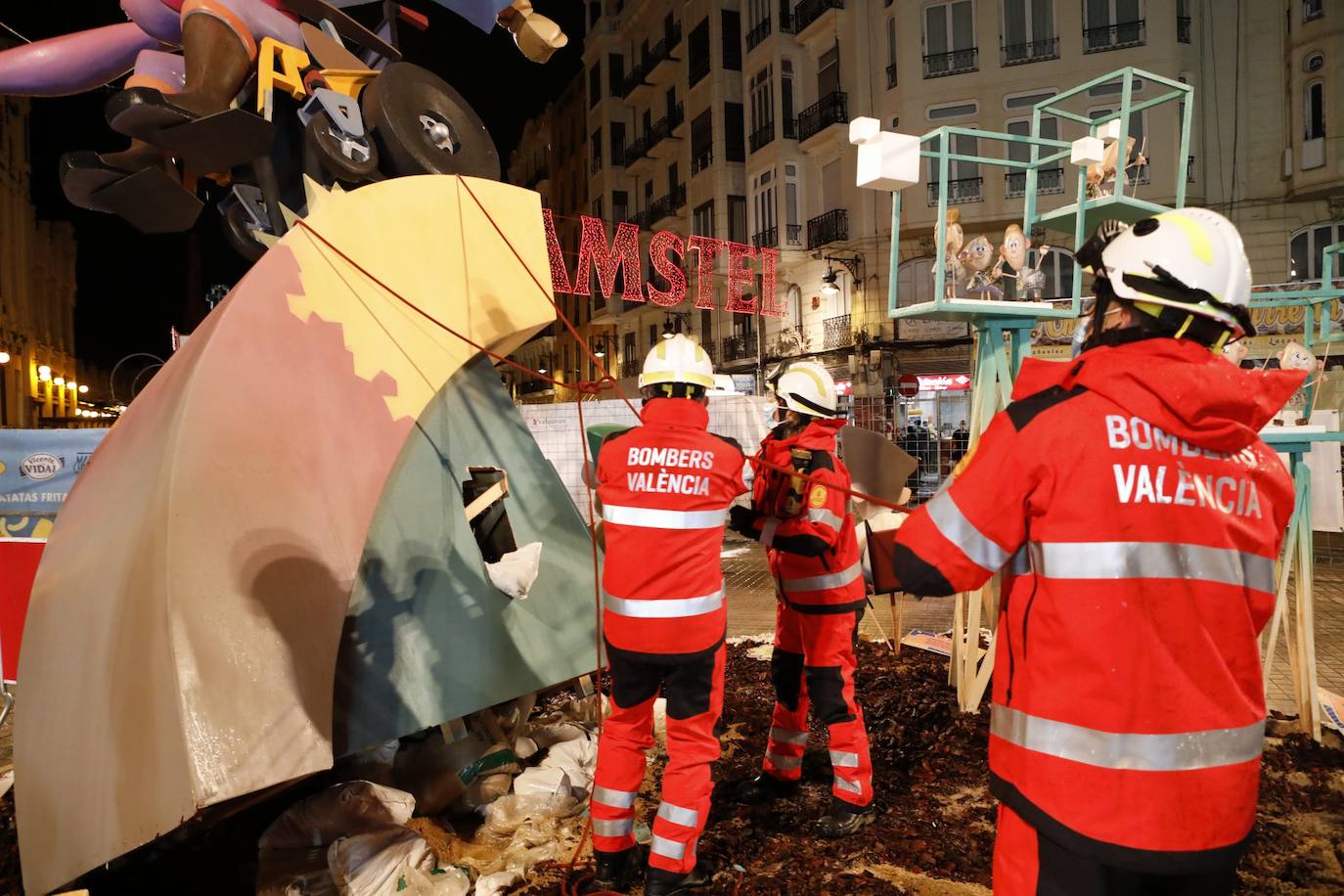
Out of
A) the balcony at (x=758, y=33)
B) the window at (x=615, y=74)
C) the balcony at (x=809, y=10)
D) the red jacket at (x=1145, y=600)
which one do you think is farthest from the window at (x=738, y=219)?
the red jacket at (x=1145, y=600)

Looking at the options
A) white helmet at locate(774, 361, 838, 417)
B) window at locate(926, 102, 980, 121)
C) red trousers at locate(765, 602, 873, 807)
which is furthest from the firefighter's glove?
window at locate(926, 102, 980, 121)

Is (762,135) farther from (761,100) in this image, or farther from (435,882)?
(435,882)

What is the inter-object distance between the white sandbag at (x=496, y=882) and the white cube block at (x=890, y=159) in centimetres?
377

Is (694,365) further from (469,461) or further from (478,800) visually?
(478,800)

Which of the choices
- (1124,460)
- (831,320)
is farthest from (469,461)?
(831,320)

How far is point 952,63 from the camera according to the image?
22453 mm

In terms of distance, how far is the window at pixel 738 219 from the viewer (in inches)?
1153

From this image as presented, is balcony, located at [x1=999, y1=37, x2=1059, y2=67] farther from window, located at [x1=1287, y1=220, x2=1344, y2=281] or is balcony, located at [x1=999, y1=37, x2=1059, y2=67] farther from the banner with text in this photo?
the banner with text

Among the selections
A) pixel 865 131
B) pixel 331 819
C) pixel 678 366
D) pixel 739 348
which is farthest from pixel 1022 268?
pixel 739 348

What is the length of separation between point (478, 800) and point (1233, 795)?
339 centimetres

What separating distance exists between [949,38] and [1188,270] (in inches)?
964

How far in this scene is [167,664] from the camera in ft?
9.05

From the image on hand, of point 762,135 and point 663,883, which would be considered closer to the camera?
point 663,883

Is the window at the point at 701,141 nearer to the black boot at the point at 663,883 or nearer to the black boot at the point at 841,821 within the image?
the black boot at the point at 841,821
